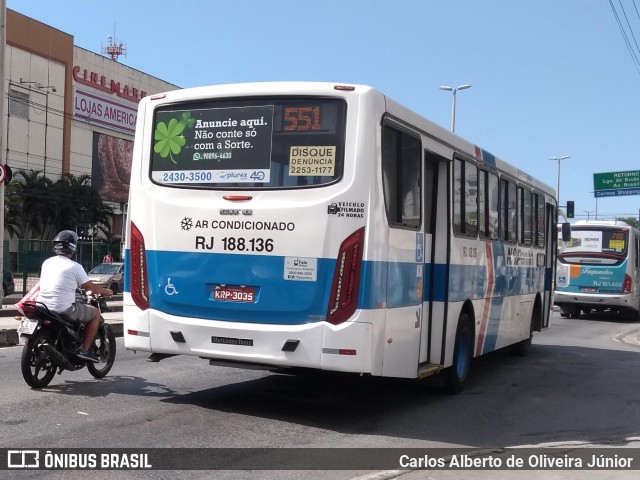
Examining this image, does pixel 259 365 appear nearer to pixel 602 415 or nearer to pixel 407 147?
pixel 407 147

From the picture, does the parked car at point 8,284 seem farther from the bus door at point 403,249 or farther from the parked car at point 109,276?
the bus door at point 403,249

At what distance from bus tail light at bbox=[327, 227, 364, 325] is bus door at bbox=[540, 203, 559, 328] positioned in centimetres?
879

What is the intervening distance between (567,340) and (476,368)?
6.50 meters

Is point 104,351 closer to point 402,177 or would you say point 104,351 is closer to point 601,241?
point 402,177

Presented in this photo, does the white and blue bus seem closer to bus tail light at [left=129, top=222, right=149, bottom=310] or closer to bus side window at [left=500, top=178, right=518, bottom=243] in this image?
bus tail light at [left=129, top=222, right=149, bottom=310]

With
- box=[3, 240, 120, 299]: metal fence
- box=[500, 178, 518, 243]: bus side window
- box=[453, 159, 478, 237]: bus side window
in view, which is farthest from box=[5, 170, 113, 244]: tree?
box=[453, 159, 478, 237]: bus side window

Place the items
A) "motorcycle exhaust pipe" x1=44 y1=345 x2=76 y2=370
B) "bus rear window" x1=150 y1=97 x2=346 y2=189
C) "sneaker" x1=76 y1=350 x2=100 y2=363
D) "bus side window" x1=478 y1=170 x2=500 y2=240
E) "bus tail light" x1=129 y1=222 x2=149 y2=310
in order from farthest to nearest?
"bus side window" x1=478 y1=170 x2=500 y2=240 → "sneaker" x1=76 y1=350 x2=100 y2=363 → "motorcycle exhaust pipe" x1=44 y1=345 x2=76 y2=370 → "bus tail light" x1=129 y1=222 x2=149 y2=310 → "bus rear window" x1=150 y1=97 x2=346 y2=189

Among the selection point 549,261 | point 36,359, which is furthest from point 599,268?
point 36,359

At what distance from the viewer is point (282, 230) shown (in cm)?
720

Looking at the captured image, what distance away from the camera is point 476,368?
40.3ft

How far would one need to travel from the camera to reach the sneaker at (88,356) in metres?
8.61

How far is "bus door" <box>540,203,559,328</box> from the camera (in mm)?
14984

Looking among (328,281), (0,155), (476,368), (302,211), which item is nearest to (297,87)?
(302,211)

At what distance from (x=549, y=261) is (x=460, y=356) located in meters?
6.51
